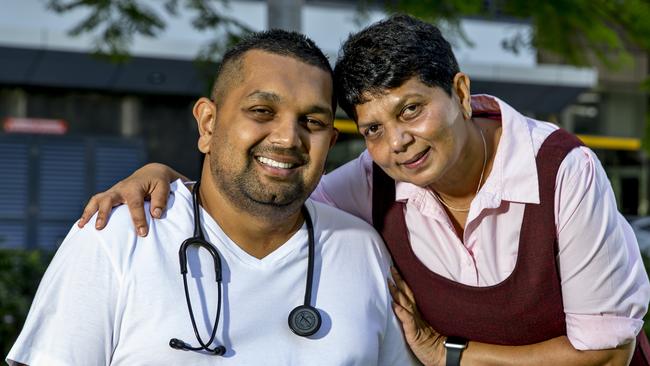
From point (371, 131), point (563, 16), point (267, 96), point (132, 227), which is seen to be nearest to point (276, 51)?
point (267, 96)

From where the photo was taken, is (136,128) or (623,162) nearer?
(136,128)

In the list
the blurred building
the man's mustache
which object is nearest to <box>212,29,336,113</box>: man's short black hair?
the man's mustache

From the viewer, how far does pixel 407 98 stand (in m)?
2.69

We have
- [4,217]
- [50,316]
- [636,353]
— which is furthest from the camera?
[4,217]

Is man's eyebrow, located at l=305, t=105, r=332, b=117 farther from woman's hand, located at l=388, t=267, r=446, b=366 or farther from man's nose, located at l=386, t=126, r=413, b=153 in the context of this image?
woman's hand, located at l=388, t=267, r=446, b=366

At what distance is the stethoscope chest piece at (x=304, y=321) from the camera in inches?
101

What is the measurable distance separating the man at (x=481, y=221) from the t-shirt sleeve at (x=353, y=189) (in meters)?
0.18

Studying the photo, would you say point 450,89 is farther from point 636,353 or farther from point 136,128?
point 136,128

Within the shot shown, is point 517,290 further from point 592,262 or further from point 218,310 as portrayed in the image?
point 218,310

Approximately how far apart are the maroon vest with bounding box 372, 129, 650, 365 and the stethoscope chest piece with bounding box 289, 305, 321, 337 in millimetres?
500

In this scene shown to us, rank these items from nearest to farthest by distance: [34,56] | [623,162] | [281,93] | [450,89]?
[281,93] < [450,89] < [34,56] < [623,162]

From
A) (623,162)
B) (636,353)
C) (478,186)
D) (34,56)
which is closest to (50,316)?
(478,186)

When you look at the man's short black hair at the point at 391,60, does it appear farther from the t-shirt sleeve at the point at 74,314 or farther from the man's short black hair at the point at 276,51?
the t-shirt sleeve at the point at 74,314

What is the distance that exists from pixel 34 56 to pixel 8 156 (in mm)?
2164
